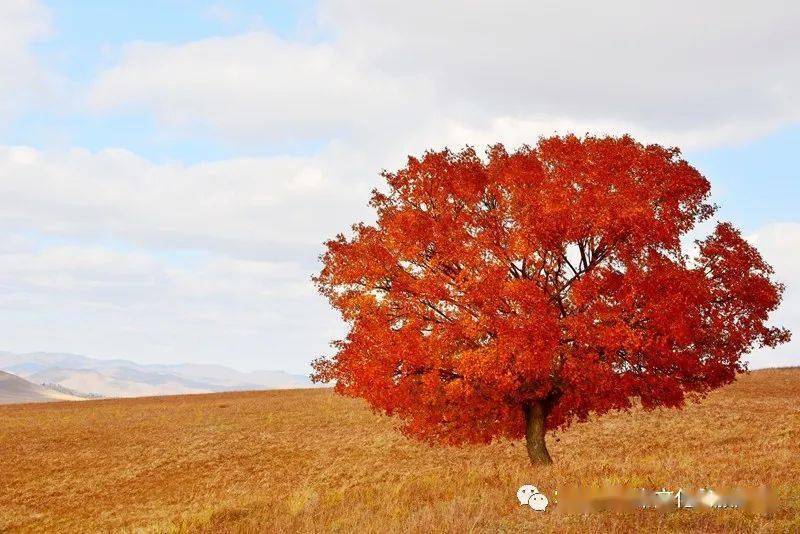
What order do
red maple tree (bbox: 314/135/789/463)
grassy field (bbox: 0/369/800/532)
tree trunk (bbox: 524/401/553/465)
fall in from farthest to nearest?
tree trunk (bbox: 524/401/553/465), red maple tree (bbox: 314/135/789/463), grassy field (bbox: 0/369/800/532)

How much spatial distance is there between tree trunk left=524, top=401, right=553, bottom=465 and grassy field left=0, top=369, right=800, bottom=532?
116 centimetres

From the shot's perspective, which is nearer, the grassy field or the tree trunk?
the grassy field

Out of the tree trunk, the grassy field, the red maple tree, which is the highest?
the red maple tree

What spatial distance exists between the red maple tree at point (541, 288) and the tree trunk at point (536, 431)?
1764 mm

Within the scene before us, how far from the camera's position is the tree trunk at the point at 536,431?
2353 cm

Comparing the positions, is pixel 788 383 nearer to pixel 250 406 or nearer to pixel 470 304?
pixel 250 406

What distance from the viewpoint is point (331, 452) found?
4144cm

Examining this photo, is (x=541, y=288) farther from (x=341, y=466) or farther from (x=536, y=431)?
(x=341, y=466)

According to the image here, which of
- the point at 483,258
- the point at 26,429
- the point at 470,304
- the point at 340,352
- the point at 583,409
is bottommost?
the point at 26,429

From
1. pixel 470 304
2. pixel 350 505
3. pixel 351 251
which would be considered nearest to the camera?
pixel 350 505

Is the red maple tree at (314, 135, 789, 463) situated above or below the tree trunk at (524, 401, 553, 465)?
above

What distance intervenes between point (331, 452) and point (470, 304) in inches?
984

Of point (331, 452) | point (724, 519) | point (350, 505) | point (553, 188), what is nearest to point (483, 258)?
point (553, 188)

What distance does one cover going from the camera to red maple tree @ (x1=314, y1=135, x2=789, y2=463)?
1816cm
